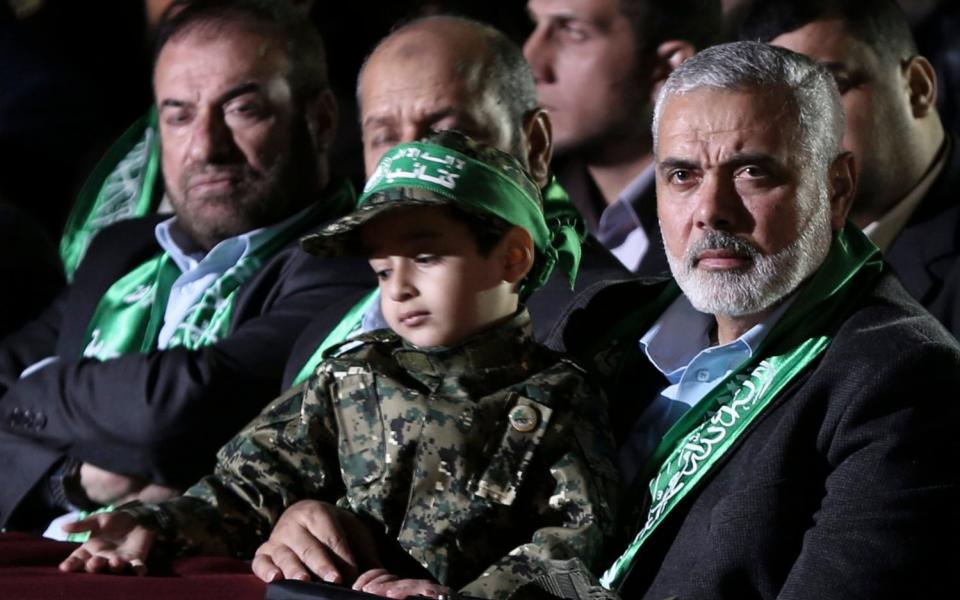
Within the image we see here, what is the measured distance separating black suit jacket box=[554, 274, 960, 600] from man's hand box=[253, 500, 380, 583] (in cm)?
32

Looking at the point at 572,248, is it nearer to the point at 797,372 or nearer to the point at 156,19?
the point at 797,372

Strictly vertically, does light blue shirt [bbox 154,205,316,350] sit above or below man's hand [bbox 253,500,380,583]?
below

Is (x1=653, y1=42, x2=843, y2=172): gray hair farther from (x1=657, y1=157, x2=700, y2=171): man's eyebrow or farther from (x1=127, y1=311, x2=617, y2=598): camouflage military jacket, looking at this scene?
(x1=127, y1=311, x2=617, y2=598): camouflage military jacket

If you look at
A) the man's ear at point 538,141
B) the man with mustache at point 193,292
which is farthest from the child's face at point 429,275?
the man with mustache at point 193,292

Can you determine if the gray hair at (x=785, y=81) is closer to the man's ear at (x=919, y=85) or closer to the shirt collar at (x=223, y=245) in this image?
the man's ear at (x=919, y=85)

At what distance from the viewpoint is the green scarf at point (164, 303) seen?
307 cm

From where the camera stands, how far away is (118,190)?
388cm

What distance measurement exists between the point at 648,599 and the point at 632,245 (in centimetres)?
125

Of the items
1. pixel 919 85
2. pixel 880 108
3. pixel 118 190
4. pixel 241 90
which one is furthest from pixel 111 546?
pixel 118 190

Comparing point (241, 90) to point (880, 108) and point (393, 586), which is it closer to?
point (880, 108)

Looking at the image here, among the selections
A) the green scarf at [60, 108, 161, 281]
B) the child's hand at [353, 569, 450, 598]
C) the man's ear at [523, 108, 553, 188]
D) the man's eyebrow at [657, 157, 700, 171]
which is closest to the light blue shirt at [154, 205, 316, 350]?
the man's ear at [523, 108, 553, 188]

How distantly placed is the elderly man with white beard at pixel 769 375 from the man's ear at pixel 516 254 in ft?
0.57

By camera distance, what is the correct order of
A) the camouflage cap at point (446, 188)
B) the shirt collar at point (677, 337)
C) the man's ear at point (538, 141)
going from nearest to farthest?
the camouflage cap at point (446, 188), the shirt collar at point (677, 337), the man's ear at point (538, 141)

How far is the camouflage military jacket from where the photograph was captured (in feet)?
6.56
